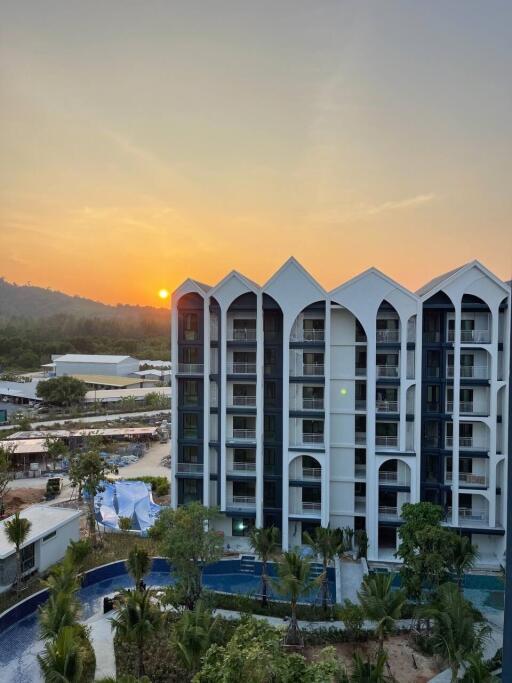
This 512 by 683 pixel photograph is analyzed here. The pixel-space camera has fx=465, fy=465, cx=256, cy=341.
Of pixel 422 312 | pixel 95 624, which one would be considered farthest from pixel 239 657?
pixel 422 312

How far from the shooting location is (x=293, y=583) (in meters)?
14.6

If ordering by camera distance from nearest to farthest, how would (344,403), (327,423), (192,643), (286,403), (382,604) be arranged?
(192,643), (382,604), (327,423), (286,403), (344,403)

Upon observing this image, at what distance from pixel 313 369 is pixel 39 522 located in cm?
1486

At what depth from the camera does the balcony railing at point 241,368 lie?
2497 cm

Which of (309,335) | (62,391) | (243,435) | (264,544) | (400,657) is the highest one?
(309,335)

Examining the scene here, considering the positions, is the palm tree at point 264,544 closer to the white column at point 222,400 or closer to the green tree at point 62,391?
the white column at point 222,400

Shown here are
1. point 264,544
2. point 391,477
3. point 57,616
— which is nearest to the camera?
point 57,616

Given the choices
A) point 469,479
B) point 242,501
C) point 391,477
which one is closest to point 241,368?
point 242,501

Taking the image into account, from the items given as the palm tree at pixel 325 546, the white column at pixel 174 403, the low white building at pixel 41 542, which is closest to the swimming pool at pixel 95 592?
the palm tree at pixel 325 546

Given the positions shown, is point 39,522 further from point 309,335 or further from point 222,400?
point 309,335

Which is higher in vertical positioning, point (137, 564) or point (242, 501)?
point (137, 564)

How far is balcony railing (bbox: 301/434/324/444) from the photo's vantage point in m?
23.9

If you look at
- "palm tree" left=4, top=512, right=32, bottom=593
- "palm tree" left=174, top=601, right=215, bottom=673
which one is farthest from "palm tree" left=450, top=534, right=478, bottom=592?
"palm tree" left=4, top=512, right=32, bottom=593

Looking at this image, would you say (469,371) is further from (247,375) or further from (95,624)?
(95,624)
